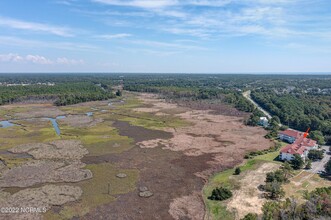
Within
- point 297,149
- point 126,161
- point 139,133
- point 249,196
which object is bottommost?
point 139,133

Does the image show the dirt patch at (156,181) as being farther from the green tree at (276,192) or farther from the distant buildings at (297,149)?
the distant buildings at (297,149)

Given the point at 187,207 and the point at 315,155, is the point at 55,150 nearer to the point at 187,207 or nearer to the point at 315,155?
the point at 187,207

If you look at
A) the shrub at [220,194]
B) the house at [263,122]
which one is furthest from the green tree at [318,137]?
the shrub at [220,194]

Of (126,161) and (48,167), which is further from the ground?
(48,167)

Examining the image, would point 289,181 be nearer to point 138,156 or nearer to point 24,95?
point 138,156

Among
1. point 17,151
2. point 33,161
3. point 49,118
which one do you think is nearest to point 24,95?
point 49,118

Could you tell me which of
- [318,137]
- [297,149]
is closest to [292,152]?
[297,149]
